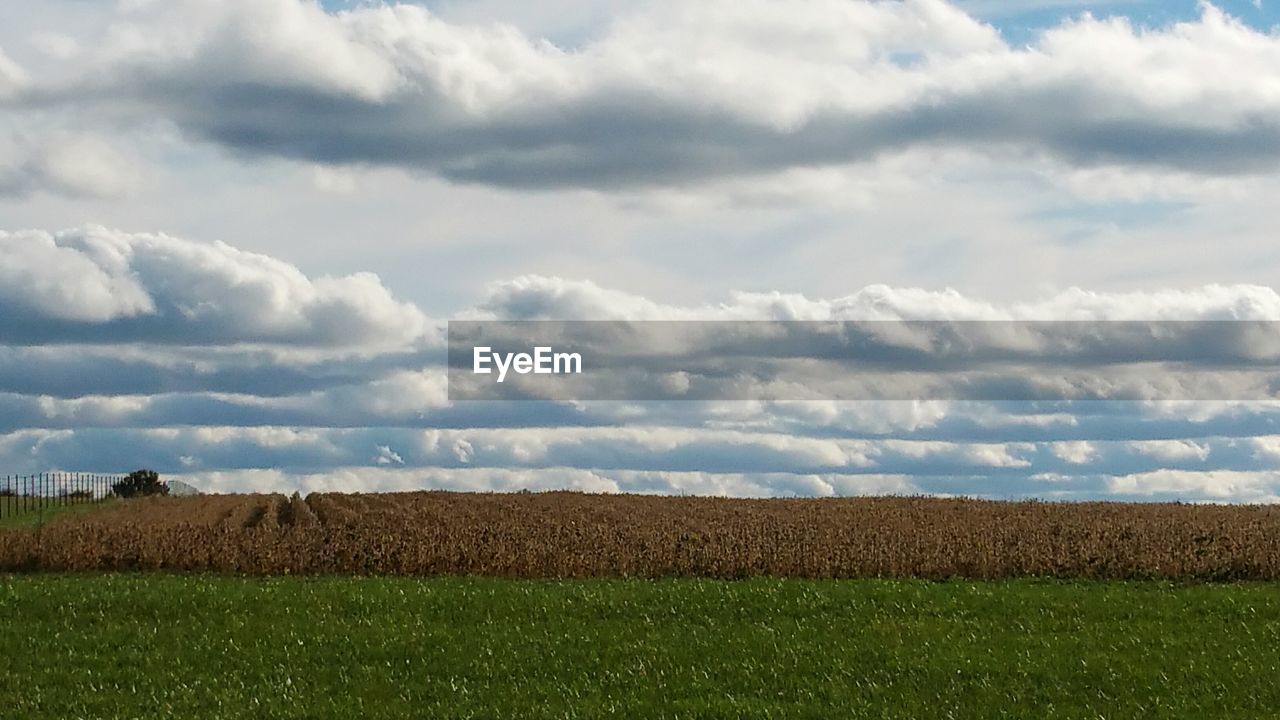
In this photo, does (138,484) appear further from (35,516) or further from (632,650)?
(632,650)

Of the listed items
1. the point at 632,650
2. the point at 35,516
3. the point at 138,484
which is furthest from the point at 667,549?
the point at 138,484

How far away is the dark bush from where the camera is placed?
109938 millimetres

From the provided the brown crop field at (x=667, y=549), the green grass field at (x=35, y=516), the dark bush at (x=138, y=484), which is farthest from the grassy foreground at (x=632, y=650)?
the dark bush at (x=138, y=484)

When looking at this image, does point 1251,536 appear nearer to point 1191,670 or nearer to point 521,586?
point 1191,670

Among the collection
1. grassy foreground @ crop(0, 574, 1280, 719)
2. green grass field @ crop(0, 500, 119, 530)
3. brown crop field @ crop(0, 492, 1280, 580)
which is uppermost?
green grass field @ crop(0, 500, 119, 530)

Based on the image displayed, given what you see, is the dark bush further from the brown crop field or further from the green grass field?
the brown crop field

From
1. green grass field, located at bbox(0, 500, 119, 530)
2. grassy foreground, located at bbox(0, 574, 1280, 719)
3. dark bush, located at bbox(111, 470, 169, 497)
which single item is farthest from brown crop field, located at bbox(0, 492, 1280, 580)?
dark bush, located at bbox(111, 470, 169, 497)

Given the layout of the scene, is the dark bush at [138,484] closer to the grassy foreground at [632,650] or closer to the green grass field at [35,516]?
the green grass field at [35,516]

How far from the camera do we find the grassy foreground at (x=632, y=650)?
22.9 m

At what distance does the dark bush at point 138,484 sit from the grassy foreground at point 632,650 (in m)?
79.8

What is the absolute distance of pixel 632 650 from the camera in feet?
85.5

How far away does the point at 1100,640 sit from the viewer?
90.4ft

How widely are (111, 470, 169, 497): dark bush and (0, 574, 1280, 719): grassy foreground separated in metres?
79.8

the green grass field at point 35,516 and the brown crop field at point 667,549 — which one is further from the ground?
the green grass field at point 35,516
